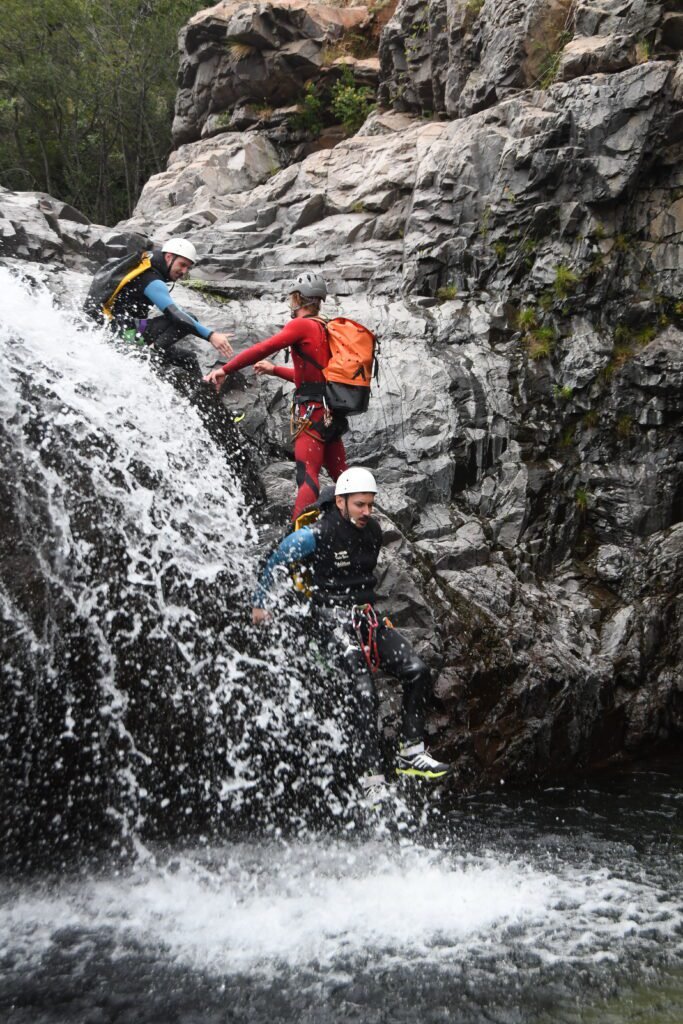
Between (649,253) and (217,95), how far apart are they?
1447 centimetres

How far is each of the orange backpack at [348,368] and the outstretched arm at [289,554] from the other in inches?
77.0

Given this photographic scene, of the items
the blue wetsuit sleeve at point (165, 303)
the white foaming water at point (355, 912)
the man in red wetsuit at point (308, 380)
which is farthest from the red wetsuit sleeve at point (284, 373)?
the white foaming water at point (355, 912)

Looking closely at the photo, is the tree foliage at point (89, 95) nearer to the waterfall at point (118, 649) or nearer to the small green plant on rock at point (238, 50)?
the small green plant on rock at point (238, 50)

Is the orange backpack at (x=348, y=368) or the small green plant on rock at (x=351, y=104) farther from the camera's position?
the small green plant on rock at (x=351, y=104)

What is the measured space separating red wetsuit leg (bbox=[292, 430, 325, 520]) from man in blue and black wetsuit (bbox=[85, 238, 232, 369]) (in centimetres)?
143

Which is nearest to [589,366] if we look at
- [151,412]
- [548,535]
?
[548,535]

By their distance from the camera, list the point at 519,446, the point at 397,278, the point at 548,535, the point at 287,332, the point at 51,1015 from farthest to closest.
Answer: the point at 397,278, the point at 519,446, the point at 548,535, the point at 287,332, the point at 51,1015

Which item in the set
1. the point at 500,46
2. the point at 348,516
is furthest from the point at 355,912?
the point at 500,46

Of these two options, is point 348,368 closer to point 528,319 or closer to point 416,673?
point 416,673

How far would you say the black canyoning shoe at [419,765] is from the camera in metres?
6.86

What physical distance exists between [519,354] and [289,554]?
752 centimetres

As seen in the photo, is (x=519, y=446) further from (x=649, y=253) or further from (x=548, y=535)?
(x=649, y=253)

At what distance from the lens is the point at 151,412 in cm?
894

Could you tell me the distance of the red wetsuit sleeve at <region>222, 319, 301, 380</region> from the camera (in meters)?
8.62
